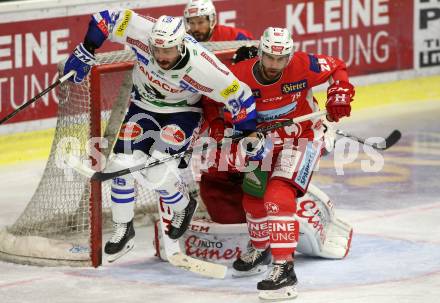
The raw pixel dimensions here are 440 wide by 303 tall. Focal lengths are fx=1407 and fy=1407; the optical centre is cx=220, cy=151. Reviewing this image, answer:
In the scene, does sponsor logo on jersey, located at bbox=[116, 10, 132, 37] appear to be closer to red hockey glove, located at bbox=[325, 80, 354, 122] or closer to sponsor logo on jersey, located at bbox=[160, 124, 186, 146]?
sponsor logo on jersey, located at bbox=[160, 124, 186, 146]

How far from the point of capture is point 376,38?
1205cm

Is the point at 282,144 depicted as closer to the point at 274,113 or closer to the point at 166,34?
the point at 274,113

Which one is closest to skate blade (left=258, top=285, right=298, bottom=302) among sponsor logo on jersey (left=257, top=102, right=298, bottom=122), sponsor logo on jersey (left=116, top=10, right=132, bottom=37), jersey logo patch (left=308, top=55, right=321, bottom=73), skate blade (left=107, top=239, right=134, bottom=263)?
skate blade (left=107, top=239, right=134, bottom=263)

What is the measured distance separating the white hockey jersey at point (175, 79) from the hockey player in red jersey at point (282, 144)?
174 mm

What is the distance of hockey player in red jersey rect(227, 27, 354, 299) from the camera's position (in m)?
6.92

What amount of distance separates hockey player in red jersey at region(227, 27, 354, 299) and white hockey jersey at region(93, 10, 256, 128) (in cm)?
17

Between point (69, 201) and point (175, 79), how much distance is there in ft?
3.37

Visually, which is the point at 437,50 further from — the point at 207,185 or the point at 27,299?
the point at 27,299

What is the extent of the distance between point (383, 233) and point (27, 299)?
230 centimetres

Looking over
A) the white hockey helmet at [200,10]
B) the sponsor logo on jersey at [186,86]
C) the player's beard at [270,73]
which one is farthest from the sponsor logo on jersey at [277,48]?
the white hockey helmet at [200,10]

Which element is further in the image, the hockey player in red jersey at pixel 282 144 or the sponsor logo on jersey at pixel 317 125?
the sponsor logo on jersey at pixel 317 125

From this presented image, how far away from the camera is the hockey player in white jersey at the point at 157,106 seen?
7.04 metres

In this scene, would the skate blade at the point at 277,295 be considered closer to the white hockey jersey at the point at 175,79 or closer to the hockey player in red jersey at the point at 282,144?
the hockey player in red jersey at the point at 282,144

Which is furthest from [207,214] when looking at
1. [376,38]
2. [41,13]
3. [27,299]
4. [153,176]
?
[376,38]
